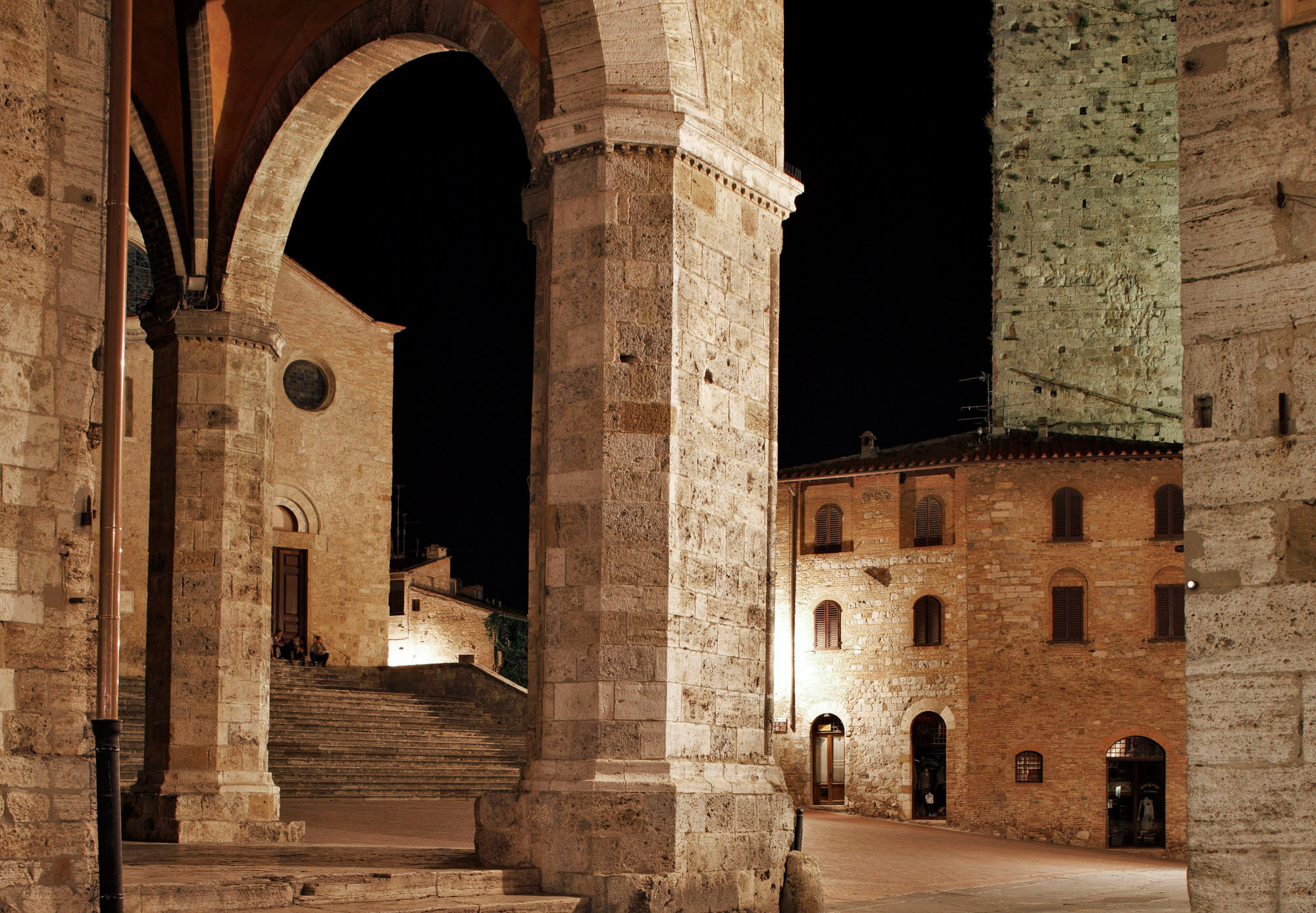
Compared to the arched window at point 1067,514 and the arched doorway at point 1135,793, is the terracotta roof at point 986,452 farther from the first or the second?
the arched doorway at point 1135,793

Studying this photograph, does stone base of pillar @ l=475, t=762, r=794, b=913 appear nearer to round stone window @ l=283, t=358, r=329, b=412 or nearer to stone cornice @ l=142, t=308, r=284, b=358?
stone cornice @ l=142, t=308, r=284, b=358

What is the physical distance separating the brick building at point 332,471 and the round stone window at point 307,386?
2 centimetres

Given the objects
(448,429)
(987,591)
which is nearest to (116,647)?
(987,591)

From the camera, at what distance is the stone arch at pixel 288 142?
A: 39.7 ft

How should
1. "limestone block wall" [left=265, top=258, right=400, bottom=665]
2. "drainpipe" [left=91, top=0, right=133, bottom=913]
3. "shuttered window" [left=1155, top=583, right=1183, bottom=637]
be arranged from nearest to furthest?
"drainpipe" [left=91, top=0, right=133, bottom=913]
"shuttered window" [left=1155, top=583, right=1183, bottom=637]
"limestone block wall" [left=265, top=258, right=400, bottom=665]

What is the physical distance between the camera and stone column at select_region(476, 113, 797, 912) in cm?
841

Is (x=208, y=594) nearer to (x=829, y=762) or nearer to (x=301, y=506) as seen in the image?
(x=301, y=506)

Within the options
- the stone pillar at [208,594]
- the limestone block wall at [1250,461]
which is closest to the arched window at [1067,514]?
the stone pillar at [208,594]

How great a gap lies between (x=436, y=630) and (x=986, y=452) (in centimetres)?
1421

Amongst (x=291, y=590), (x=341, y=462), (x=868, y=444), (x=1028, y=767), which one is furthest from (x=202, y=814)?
(x=868, y=444)

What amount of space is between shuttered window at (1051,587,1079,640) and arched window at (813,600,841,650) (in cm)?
386

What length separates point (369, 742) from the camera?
62.9 ft

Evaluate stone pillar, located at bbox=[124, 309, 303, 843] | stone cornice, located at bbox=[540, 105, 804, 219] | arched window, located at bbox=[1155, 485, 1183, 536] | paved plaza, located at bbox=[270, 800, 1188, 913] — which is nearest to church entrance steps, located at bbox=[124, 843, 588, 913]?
paved plaza, located at bbox=[270, 800, 1188, 913]

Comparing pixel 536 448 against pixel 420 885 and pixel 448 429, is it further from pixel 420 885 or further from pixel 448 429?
pixel 448 429
